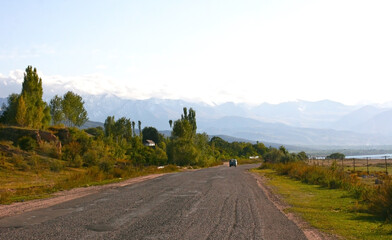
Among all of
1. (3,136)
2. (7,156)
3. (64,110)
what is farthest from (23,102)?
(64,110)

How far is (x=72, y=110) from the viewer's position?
86.3 metres

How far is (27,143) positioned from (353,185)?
3809 cm

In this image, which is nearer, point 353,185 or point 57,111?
point 353,185

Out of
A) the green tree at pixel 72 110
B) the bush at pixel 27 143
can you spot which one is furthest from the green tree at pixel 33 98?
the green tree at pixel 72 110

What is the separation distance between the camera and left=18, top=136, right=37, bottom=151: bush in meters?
45.6

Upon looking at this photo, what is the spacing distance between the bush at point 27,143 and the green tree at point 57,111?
1520 inches

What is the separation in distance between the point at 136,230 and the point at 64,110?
255 ft

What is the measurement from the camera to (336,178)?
26.6 metres

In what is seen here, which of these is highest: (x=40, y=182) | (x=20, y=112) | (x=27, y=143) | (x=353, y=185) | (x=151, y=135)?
(x=151, y=135)

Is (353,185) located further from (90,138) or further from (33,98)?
(33,98)

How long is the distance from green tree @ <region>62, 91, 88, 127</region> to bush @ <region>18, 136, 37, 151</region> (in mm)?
36941

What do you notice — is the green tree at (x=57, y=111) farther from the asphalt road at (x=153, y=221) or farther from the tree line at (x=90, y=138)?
the asphalt road at (x=153, y=221)

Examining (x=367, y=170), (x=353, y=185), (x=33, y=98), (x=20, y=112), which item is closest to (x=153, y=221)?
(x=353, y=185)

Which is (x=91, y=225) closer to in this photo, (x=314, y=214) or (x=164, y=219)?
(x=164, y=219)
